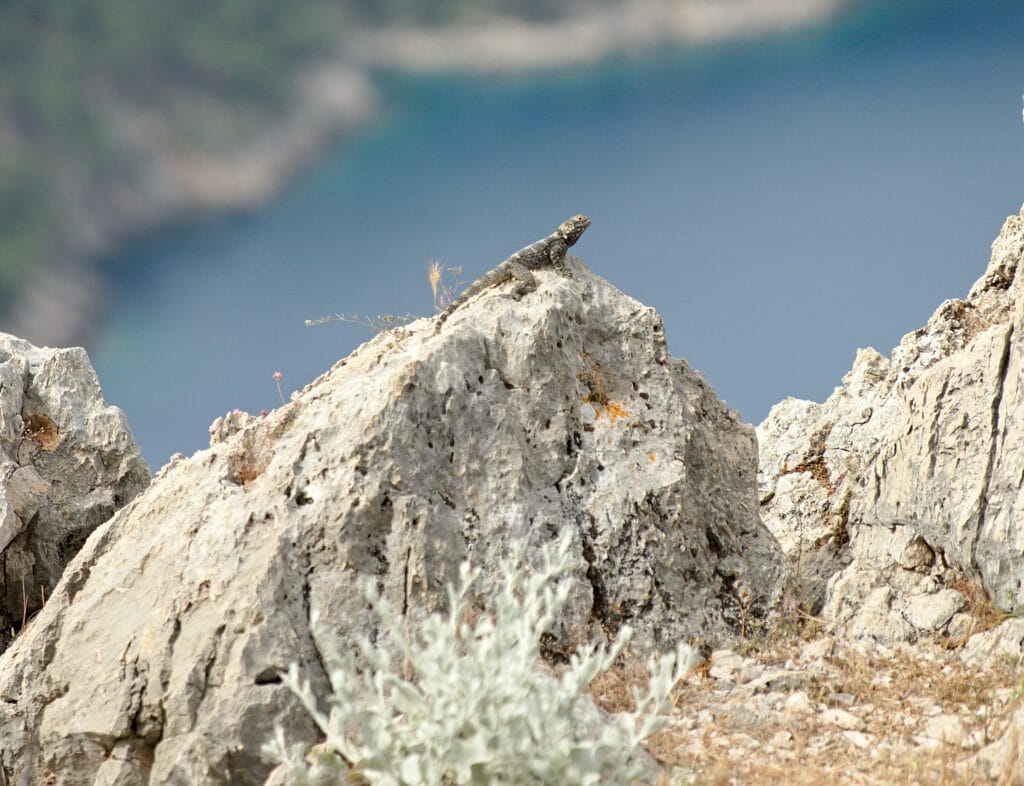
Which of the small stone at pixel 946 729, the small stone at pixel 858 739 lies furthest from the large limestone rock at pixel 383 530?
the small stone at pixel 946 729

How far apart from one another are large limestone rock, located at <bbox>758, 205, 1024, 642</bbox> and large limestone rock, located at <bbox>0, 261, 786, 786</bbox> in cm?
130

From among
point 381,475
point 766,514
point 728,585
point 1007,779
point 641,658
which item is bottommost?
point 1007,779

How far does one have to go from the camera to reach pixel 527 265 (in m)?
10.8

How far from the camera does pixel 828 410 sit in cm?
1478

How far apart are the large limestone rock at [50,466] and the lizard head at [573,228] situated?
644 cm

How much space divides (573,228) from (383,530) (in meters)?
4.40

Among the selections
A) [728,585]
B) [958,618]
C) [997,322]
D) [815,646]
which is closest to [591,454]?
[728,585]

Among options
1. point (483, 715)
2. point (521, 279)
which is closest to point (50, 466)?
point (521, 279)

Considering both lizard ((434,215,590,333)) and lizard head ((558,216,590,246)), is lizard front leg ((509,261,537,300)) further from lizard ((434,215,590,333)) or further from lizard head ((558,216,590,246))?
lizard head ((558,216,590,246))

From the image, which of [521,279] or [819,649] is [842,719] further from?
[521,279]

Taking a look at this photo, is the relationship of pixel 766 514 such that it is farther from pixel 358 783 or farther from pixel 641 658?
pixel 358 783

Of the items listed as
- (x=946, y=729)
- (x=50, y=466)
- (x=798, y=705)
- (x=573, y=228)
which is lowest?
(x=946, y=729)

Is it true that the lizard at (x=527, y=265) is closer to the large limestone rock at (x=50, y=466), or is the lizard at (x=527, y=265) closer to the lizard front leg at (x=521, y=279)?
the lizard front leg at (x=521, y=279)

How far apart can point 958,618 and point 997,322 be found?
4.18m
